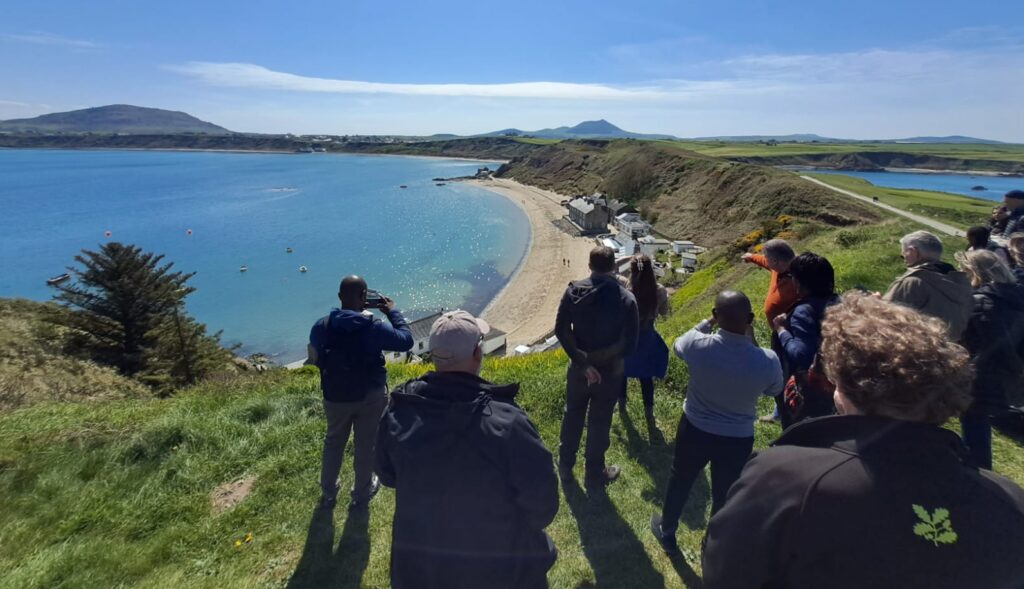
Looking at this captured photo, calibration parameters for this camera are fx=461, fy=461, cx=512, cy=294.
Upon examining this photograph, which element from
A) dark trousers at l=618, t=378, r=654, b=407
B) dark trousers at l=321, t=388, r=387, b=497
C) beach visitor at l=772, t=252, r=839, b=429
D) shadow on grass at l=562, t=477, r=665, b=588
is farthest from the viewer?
dark trousers at l=618, t=378, r=654, b=407

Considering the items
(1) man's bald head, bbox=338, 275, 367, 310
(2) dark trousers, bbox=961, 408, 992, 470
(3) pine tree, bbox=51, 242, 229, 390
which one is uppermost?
(1) man's bald head, bbox=338, 275, 367, 310

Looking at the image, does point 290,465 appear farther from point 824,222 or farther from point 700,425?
point 824,222

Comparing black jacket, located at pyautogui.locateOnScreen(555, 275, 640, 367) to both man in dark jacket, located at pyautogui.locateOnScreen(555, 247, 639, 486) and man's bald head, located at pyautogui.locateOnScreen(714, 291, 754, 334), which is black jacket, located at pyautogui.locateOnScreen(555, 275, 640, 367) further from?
man's bald head, located at pyautogui.locateOnScreen(714, 291, 754, 334)

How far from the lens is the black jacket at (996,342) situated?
432cm

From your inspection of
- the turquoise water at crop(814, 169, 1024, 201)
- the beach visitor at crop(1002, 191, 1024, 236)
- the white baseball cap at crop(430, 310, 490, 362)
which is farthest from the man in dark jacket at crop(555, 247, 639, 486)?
the turquoise water at crop(814, 169, 1024, 201)

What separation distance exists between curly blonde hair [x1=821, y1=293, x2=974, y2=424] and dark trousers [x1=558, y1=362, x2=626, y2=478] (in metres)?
2.98

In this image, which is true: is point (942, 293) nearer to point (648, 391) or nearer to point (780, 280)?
point (780, 280)

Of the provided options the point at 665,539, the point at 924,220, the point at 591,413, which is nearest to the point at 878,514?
the point at 665,539

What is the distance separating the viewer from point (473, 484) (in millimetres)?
2408

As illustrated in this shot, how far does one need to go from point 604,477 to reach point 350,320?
3204 mm

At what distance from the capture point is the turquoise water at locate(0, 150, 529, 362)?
3994cm

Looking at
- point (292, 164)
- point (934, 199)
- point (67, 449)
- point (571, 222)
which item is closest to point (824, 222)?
point (934, 199)

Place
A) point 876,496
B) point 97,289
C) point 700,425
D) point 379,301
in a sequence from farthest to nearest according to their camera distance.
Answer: point 97,289, point 379,301, point 700,425, point 876,496

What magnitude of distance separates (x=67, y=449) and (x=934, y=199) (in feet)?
174
